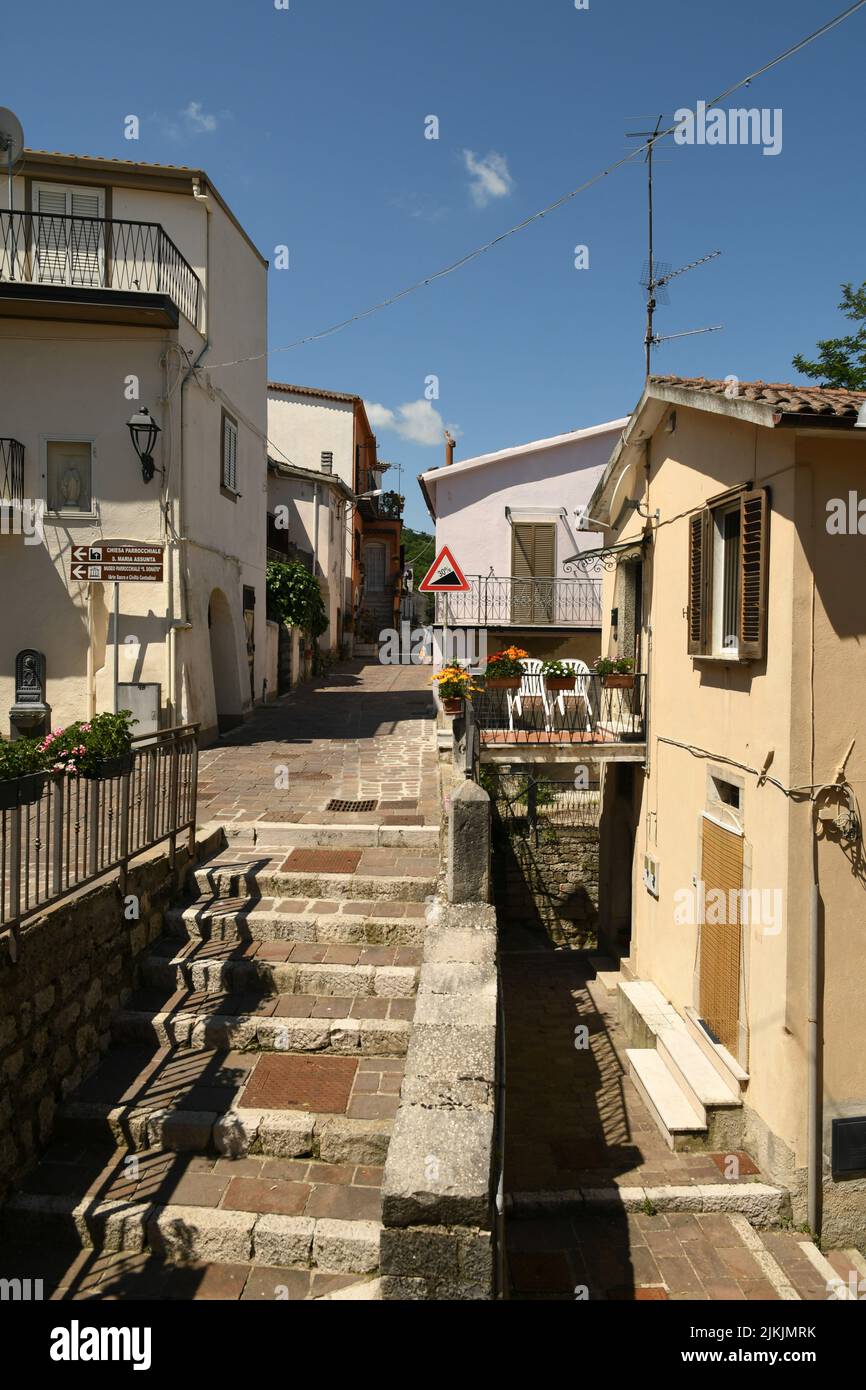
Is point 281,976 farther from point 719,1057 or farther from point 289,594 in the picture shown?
point 289,594

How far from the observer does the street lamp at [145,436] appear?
11.9 m

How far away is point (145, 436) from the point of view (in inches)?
479

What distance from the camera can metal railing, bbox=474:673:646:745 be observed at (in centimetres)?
1136

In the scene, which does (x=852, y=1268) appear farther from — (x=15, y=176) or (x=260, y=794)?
(x=15, y=176)

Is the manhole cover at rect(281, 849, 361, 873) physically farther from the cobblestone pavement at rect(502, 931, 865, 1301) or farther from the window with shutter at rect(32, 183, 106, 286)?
the window with shutter at rect(32, 183, 106, 286)

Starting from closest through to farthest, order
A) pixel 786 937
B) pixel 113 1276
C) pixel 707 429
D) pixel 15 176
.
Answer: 1. pixel 113 1276
2. pixel 786 937
3. pixel 707 429
4. pixel 15 176

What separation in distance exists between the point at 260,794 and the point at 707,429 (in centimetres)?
Answer: 685

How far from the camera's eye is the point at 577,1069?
361 inches

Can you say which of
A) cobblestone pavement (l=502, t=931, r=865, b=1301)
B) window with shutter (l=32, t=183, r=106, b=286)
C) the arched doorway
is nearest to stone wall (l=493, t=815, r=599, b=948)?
the arched doorway

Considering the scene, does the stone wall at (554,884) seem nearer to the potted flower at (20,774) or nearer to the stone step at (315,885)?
the stone step at (315,885)

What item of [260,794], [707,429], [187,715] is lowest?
[260,794]

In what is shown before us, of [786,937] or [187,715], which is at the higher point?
[187,715]
